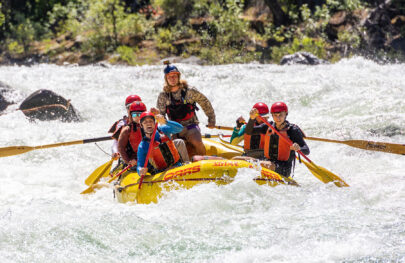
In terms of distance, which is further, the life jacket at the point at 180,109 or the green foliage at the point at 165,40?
the green foliage at the point at 165,40

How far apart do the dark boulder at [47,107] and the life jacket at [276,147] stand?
17.9 feet

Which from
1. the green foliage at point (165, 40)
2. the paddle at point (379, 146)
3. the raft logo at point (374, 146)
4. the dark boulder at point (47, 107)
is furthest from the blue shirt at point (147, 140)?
the green foliage at point (165, 40)

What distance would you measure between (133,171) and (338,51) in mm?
10932

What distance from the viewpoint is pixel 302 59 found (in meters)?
13.8

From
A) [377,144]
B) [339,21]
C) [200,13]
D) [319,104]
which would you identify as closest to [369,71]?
[319,104]

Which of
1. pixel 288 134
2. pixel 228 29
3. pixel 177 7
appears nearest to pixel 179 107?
pixel 288 134

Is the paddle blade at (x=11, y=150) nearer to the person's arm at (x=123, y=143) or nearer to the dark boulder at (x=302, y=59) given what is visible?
the person's arm at (x=123, y=143)

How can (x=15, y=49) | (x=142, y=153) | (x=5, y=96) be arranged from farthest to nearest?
(x=15, y=49) < (x=5, y=96) < (x=142, y=153)

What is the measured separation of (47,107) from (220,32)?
7.98m

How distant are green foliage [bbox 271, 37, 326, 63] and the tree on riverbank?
29mm

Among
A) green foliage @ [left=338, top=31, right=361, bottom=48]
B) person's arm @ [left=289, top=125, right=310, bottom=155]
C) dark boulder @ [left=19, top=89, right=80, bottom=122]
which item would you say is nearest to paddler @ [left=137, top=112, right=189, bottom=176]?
person's arm @ [left=289, top=125, right=310, bottom=155]

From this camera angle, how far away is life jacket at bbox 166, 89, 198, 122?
19.8 feet

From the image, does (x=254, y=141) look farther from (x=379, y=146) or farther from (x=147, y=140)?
(x=379, y=146)

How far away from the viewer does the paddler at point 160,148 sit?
5.11 m
